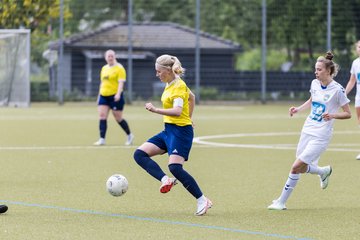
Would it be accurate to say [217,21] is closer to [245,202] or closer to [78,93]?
[78,93]

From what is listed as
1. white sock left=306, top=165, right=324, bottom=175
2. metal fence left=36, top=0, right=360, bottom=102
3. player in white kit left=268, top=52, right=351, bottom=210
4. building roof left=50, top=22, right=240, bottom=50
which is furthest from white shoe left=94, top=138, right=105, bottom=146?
building roof left=50, top=22, right=240, bottom=50

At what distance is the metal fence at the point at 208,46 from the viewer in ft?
136

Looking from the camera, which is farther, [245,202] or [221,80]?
[221,80]

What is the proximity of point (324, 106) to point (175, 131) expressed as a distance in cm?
A: 174

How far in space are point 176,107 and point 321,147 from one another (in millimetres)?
1740

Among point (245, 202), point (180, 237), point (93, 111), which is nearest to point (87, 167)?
point (245, 202)

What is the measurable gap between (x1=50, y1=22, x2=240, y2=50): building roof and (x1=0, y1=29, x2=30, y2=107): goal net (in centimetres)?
1200

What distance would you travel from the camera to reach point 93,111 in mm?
35125

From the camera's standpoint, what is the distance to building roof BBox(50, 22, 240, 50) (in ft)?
145

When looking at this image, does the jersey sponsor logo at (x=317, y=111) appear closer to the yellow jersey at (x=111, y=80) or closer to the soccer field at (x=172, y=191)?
the soccer field at (x=172, y=191)

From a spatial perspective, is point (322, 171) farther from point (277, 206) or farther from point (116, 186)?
point (116, 186)

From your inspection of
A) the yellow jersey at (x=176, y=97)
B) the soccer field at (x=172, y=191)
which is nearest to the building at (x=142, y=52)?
the soccer field at (x=172, y=191)

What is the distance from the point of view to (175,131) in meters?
10.7

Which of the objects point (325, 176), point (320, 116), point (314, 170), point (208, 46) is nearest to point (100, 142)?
point (325, 176)
